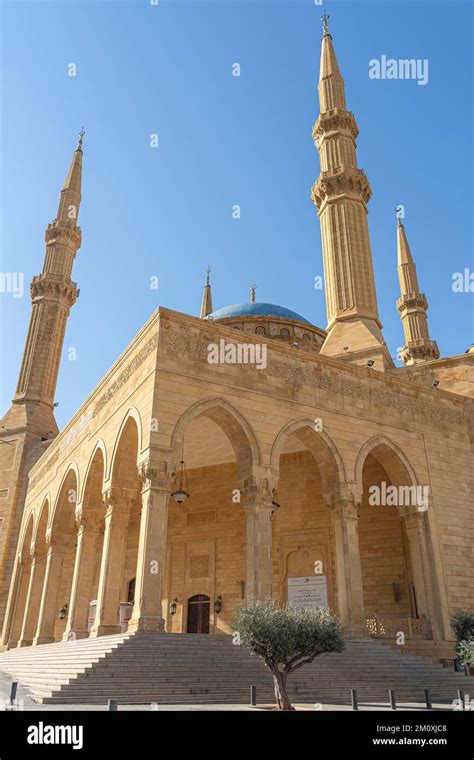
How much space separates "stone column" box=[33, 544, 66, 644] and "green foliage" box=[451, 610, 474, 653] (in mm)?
11750

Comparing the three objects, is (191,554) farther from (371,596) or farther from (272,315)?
(272,315)

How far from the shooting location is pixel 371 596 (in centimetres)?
1642

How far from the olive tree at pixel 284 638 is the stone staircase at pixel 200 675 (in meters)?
1.16

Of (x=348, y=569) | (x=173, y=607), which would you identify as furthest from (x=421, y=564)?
(x=173, y=607)


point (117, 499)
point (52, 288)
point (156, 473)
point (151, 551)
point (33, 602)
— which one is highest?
point (52, 288)

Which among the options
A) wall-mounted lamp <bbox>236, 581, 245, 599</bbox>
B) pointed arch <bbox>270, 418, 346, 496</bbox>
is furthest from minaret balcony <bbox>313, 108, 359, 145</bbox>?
wall-mounted lamp <bbox>236, 581, 245, 599</bbox>

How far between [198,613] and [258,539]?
7.39 metres

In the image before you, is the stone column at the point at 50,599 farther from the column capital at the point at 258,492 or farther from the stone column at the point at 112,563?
the column capital at the point at 258,492

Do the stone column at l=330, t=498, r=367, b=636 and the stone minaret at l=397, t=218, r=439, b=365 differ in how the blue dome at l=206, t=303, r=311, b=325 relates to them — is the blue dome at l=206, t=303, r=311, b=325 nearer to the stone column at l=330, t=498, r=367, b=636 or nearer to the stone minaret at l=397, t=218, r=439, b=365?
the stone minaret at l=397, t=218, r=439, b=365

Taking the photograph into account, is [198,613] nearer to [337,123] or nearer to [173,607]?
[173,607]

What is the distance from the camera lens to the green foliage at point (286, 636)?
27.0 ft

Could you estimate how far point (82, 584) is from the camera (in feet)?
49.5

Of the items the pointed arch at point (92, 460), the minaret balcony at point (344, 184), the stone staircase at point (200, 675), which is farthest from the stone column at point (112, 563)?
the minaret balcony at point (344, 184)
